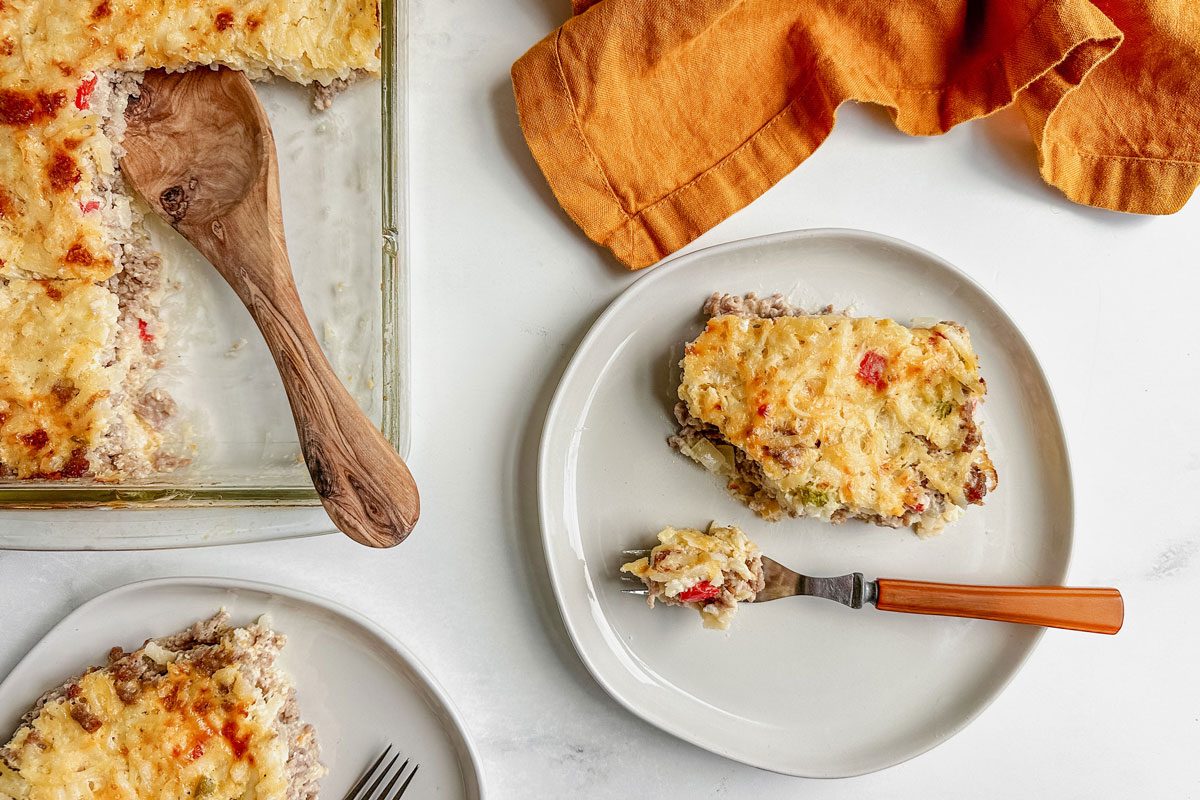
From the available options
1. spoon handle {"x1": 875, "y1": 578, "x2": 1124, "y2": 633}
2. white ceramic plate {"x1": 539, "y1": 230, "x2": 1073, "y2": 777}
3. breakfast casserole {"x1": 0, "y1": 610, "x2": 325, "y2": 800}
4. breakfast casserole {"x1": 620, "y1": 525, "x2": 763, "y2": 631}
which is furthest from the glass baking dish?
spoon handle {"x1": 875, "y1": 578, "x2": 1124, "y2": 633}

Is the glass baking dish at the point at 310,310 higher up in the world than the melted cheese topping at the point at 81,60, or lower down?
lower down

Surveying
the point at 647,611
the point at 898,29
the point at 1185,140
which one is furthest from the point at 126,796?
the point at 1185,140

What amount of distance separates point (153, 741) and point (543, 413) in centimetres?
104

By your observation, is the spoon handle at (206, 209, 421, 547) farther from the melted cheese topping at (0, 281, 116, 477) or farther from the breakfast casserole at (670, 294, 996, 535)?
the breakfast casserole at (670, 294, 996, 535)

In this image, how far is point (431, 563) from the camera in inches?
77.7

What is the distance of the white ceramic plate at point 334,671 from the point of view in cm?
187

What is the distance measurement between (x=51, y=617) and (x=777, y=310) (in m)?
1.76

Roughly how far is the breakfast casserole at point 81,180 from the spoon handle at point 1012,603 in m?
1.59

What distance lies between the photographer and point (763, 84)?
1.97 meters

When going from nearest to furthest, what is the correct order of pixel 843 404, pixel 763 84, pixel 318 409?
1. pixel 318 409
2. pixel 843 404
3. pixel 763 84

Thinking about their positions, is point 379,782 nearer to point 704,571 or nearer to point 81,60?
point 704,571

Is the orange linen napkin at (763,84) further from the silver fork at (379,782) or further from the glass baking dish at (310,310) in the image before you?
the silver fork at (379,782)

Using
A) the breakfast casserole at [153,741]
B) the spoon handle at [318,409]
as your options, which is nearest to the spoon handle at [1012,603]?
the spoon handle at [318,409]

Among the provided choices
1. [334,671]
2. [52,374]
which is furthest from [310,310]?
[334,671]
